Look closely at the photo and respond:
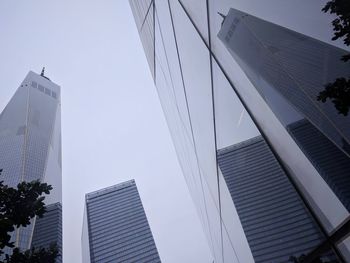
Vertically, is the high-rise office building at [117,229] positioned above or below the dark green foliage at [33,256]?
above

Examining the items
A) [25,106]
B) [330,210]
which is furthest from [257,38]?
[25,106]

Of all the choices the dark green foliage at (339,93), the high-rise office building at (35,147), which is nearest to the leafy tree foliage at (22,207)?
the dark green foliage at (339,93)

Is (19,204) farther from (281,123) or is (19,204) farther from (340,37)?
(340,37)

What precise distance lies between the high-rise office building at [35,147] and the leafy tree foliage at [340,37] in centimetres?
12308

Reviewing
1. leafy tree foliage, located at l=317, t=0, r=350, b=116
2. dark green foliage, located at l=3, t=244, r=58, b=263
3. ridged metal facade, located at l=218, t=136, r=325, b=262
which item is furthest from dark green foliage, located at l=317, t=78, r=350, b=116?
dark green foliage, located at l=3, t=244, r=58, b=263

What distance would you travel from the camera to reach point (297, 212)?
2.23 metres

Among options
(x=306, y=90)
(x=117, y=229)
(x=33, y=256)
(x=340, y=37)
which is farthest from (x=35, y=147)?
(x=340, y=37)

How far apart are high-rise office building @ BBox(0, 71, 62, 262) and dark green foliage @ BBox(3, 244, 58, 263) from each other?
4605 inches

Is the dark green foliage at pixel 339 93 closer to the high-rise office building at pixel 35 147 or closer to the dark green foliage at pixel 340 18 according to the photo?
the dark green foliage at pixel 340 18

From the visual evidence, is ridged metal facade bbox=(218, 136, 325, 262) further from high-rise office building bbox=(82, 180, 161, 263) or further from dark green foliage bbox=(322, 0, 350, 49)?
high-rise office building bbox=(82, 180, 161, 263)

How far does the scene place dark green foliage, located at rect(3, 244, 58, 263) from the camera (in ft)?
17.5

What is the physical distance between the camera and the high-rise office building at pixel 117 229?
448ft

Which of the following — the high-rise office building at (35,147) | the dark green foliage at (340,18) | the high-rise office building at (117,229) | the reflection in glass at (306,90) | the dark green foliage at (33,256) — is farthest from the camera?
the high-rise office building at (117,229)

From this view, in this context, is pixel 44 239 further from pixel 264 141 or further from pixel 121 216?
pixel 264 141
